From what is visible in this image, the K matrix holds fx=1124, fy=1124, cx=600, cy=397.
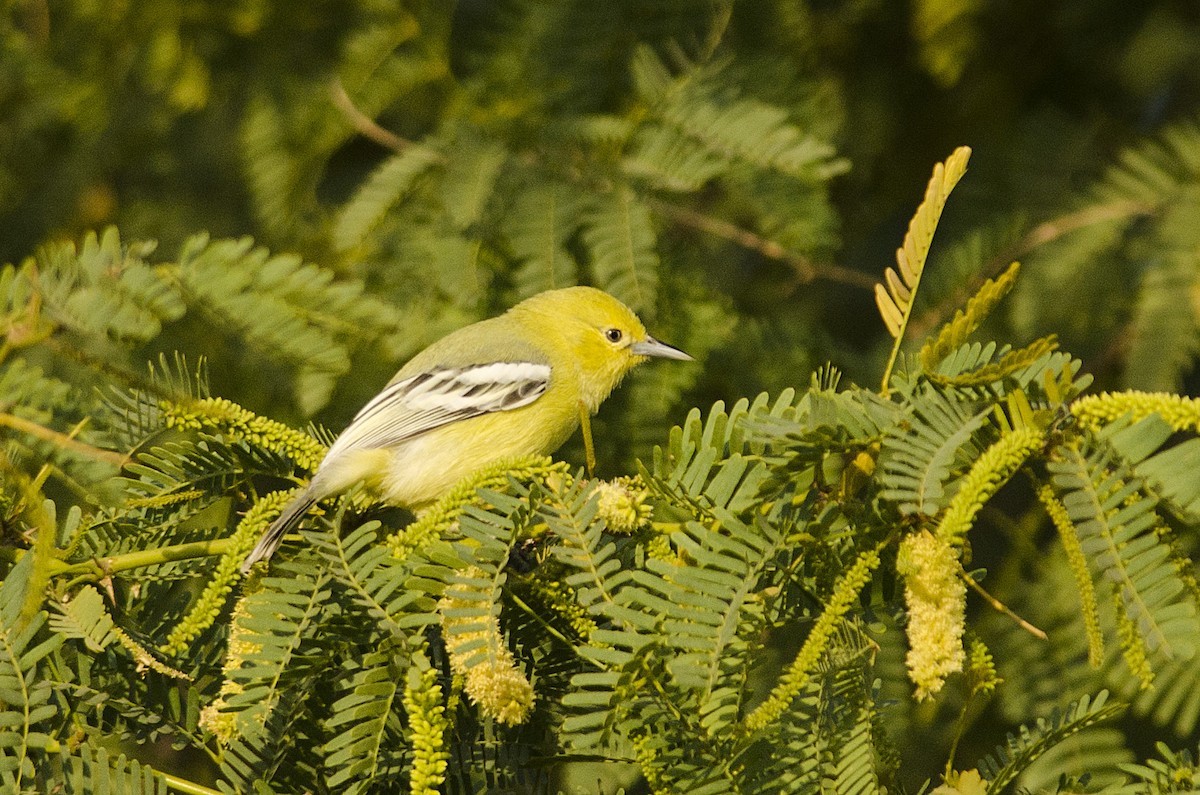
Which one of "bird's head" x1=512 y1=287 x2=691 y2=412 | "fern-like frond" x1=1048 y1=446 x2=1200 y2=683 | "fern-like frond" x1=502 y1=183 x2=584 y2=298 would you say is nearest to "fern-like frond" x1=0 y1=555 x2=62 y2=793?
"fern-like frond" x1=1048 y1=446 x2=1200 y2=683

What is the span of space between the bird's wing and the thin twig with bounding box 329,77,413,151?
1006 mm

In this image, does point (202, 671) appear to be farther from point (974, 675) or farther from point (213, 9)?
point (213, 9)

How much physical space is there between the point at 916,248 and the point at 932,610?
2.16ft

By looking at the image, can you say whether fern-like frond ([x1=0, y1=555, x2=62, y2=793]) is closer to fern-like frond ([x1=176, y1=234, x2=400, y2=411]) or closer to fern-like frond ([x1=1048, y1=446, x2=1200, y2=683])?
fern-like frond ([x1=176, y1=234, x2=400, y2=411])

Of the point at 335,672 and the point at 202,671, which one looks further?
Result: the point at 202,671

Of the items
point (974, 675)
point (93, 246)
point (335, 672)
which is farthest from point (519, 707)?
point (93, 246)

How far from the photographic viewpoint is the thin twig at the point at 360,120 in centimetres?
445

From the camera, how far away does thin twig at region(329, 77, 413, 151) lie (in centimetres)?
445

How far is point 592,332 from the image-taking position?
4.43m

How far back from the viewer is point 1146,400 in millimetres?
1666

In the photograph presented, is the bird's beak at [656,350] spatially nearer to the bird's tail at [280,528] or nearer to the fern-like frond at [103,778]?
the bird's tail at [280,528]

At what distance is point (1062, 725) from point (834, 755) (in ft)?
1.25

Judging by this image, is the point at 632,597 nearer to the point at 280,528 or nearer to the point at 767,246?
the point at 280,528

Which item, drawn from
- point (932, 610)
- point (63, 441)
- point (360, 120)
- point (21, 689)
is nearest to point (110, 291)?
point (63, 441)
